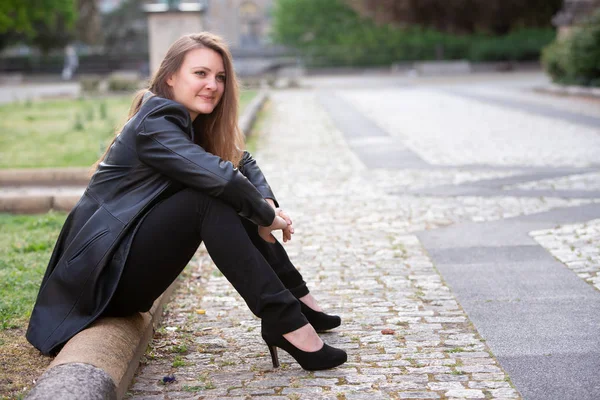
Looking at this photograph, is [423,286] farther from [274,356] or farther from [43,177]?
[43,177]

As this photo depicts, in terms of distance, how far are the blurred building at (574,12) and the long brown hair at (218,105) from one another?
72.5 feet

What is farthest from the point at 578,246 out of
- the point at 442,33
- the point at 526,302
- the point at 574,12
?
the point at 442,33

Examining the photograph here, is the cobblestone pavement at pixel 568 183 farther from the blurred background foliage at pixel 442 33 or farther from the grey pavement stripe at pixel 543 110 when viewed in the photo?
the blurred background foliage at pixel 442 33

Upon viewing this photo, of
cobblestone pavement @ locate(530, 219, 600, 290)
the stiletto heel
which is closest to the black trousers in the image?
the stiletto heel

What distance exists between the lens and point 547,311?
4.35m

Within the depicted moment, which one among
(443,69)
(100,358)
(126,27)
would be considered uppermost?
(100,358)

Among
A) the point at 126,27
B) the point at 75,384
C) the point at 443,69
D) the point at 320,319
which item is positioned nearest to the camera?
the point at 75,384

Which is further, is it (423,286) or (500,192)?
(500,192)

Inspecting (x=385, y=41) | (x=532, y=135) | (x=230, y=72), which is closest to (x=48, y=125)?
(x=532, y=135)

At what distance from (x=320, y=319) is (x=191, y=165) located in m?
1.08

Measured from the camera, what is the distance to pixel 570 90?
21.7 metres

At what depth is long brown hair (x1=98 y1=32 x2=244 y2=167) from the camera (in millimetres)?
3805

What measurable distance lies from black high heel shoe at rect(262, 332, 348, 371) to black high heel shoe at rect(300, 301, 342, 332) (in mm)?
429

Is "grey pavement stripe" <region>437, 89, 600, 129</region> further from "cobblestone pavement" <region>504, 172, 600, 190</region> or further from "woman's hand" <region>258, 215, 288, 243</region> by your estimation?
"woman's hand" <region>258, 215, 288, 243</region>
